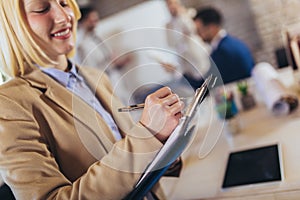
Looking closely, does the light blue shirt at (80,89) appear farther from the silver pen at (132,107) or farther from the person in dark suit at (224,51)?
the person in dark suit at (224,51)

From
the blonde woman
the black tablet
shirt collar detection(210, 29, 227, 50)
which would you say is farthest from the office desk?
shirt collar detection(210, 29, 227, 50)

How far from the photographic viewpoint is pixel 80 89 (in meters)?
0.52

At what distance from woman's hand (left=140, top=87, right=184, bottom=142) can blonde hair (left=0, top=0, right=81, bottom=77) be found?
0.63 ft

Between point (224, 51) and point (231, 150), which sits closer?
point (231, 150)

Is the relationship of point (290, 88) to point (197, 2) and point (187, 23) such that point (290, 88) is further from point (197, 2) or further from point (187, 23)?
point (197, 2)

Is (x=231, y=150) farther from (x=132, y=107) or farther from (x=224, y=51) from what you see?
(x=224, y=51)

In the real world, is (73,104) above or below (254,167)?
above

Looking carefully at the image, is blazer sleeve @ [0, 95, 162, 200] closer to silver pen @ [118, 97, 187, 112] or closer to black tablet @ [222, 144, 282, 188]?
silver pen @ [118, 97, 187, 112]

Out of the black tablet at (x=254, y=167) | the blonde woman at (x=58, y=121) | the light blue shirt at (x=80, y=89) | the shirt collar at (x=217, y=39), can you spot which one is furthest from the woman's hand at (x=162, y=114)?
the shirt collar at (x=217, y=39)

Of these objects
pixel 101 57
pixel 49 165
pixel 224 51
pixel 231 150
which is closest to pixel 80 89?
pixel 49 165

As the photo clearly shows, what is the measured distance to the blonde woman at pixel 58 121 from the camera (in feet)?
1.33

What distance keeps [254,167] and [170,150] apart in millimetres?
360

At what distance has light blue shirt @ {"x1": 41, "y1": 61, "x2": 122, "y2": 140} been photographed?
0.51 m

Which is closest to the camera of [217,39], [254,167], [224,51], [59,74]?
[59,74]
